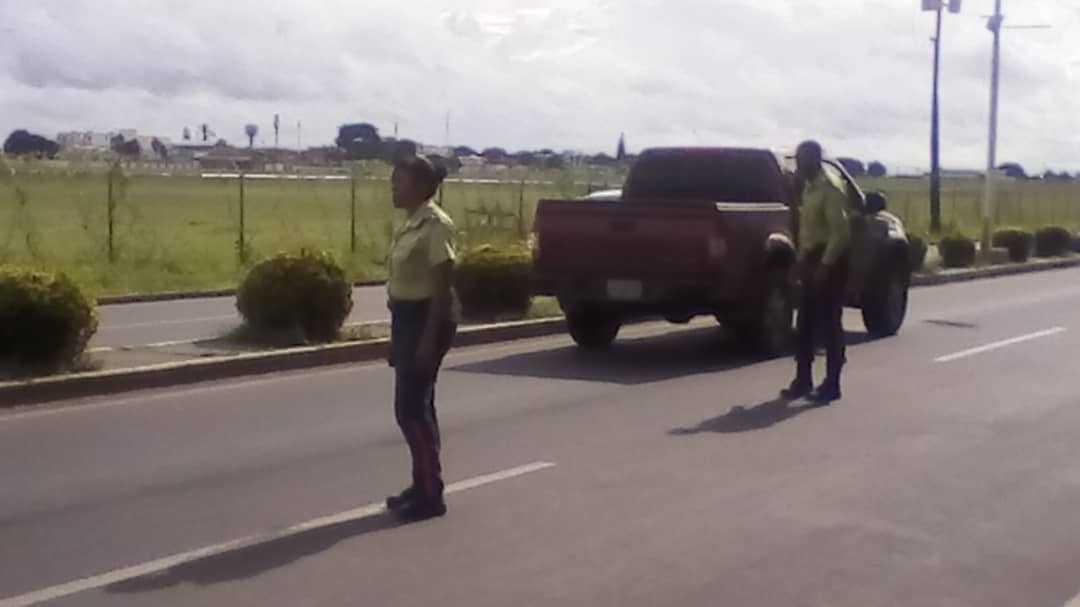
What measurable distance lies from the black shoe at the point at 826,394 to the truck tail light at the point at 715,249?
221cm

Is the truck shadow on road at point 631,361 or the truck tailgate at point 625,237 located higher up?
the truck tailgate at point 625,237

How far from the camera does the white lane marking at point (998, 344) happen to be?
56.5 ft

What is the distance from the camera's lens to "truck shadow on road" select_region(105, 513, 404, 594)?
24.3 feet

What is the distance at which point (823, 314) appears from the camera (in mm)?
13750

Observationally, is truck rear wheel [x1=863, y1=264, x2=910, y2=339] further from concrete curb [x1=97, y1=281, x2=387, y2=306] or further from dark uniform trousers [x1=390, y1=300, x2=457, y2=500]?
dark uniform trousers [x1=390, y1=300, x2=457, y2=500]

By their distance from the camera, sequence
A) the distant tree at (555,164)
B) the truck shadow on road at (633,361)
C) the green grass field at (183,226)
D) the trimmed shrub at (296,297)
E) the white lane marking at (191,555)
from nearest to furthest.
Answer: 1. the white lane marking at (191,555)
2. the truck shadow on road at (633,361)
3. the trimmed shrub at (296,297)
4. the green grass field at (183,226)
5. the distant tree at (555,164)

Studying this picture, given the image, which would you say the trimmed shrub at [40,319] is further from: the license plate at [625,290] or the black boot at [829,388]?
the black boot at [829,388]

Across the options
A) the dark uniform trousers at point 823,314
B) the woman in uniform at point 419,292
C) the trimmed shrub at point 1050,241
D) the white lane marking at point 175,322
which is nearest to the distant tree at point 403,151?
the woman in uniform at point 419,292

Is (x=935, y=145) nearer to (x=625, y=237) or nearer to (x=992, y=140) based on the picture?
(x=992, y=140)

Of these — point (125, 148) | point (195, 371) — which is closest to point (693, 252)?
point (195, 371)

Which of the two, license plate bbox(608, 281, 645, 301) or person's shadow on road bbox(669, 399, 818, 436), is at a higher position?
license plate bbox(608, 281, 645, 301)

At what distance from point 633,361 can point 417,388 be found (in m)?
7.93

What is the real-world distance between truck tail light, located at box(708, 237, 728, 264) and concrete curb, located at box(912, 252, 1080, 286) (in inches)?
615

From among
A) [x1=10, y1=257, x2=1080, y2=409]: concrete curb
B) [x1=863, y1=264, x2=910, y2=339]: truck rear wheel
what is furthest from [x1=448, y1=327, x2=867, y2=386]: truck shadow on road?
[x1=10, y1=257, x2=1080, y2=409]: concrete curb
